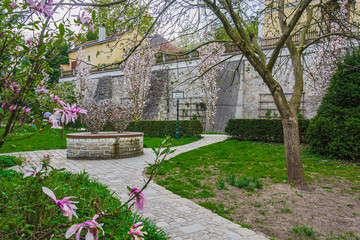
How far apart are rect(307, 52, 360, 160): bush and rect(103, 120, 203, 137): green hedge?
22.3ft

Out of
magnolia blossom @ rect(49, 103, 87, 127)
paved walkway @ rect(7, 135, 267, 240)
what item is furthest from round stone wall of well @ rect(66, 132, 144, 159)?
magnolia blossom @ rect(49, 103, 87, 127)

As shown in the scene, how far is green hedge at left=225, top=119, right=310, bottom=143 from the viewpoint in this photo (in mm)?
11405

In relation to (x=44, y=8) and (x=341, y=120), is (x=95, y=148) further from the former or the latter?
(x=341, y=120)

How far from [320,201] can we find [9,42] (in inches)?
208

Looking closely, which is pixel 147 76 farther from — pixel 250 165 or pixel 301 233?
pixel 301 233

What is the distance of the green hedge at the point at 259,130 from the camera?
11.4 metres

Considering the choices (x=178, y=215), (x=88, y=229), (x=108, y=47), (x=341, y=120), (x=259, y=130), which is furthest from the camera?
(x=259, y=130)

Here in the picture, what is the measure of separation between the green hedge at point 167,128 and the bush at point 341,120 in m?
6.80

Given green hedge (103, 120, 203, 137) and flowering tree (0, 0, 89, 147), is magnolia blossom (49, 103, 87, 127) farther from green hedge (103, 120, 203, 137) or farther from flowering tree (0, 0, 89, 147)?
green hedge (103, 120, 203, 137)

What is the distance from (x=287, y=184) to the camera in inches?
215

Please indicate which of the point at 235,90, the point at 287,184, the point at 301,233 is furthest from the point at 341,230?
the point at 235,90

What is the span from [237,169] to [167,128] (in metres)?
8.74

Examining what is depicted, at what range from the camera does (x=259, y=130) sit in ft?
39.4

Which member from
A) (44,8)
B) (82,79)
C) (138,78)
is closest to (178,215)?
(44,8)
